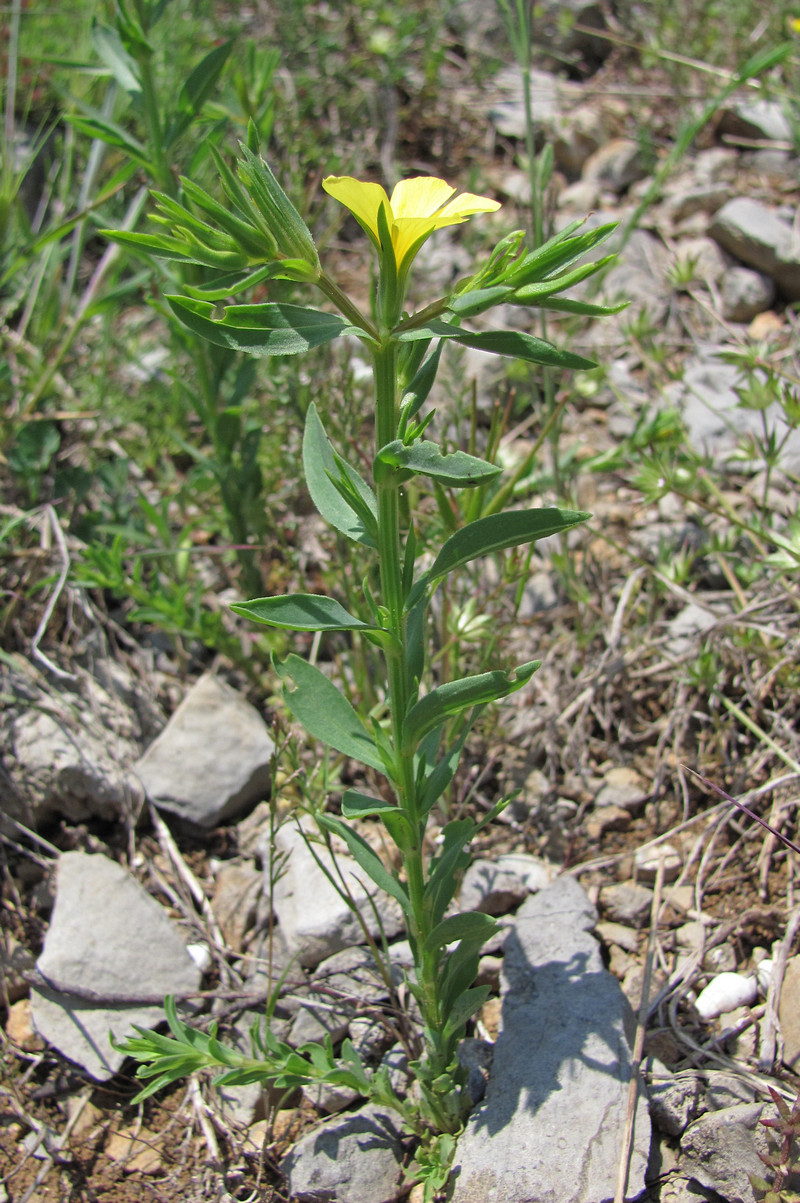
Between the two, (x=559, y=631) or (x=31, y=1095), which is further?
(x=559, y=631)

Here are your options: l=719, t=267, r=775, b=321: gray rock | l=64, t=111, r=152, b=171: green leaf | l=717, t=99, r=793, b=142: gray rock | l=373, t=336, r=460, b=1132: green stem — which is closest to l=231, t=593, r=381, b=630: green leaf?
l=373, t=336, r=460, b=1132: green stem

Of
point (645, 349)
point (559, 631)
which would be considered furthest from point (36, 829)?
point (645, 349)

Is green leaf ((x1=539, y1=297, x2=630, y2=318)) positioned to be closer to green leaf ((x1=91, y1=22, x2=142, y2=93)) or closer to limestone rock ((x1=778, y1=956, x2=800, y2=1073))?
limestone rock ((x1=778, y1=956, x2=800, y2=1073))

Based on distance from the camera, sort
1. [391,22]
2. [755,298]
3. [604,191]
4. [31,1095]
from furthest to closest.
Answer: [391,22] → [604,191] → [755,298] → [31,1095]

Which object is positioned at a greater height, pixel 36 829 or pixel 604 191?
pixel 604 191

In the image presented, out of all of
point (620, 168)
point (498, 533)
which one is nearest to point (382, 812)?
point (498, 533)

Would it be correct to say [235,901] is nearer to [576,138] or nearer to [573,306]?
[573,306]

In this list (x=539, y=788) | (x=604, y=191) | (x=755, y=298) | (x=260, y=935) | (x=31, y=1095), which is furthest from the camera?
(x=604, y=191)

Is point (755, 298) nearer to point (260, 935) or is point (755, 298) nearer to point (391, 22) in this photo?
point (391, 22)
